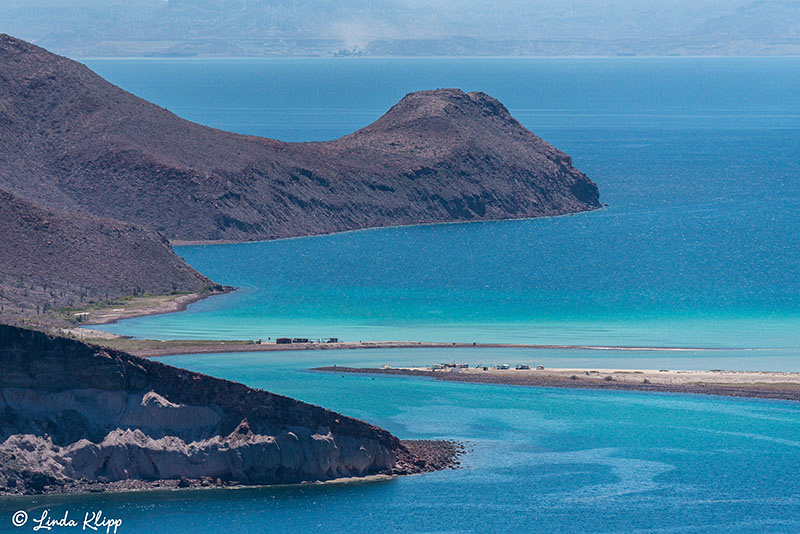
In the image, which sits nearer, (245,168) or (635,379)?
(635,379)

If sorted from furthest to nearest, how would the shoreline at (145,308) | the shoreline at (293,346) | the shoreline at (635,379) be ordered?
the shoreline at (145,308) → the shoreline at (293,346) → the shoreline at (635,379)

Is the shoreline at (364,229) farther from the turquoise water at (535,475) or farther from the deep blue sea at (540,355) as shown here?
the turquoise water at (535,475)

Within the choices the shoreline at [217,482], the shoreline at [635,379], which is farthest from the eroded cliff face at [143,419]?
the shoreline at [635,379]

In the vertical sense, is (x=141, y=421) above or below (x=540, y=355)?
below

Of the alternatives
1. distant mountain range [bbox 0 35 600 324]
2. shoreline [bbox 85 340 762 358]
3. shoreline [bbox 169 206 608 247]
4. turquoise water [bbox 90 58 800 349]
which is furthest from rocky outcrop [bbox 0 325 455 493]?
shoreline [bbox 169 206 608 247]

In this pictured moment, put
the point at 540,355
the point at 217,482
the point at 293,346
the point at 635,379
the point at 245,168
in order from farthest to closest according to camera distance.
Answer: the point at 245,168, the point at 293,346, the point at 540,355, the point at 635,379, the point at 217,482

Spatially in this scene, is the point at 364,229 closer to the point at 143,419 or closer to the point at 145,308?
the point at 145,308

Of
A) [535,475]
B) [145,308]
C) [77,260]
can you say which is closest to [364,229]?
[77,260]
